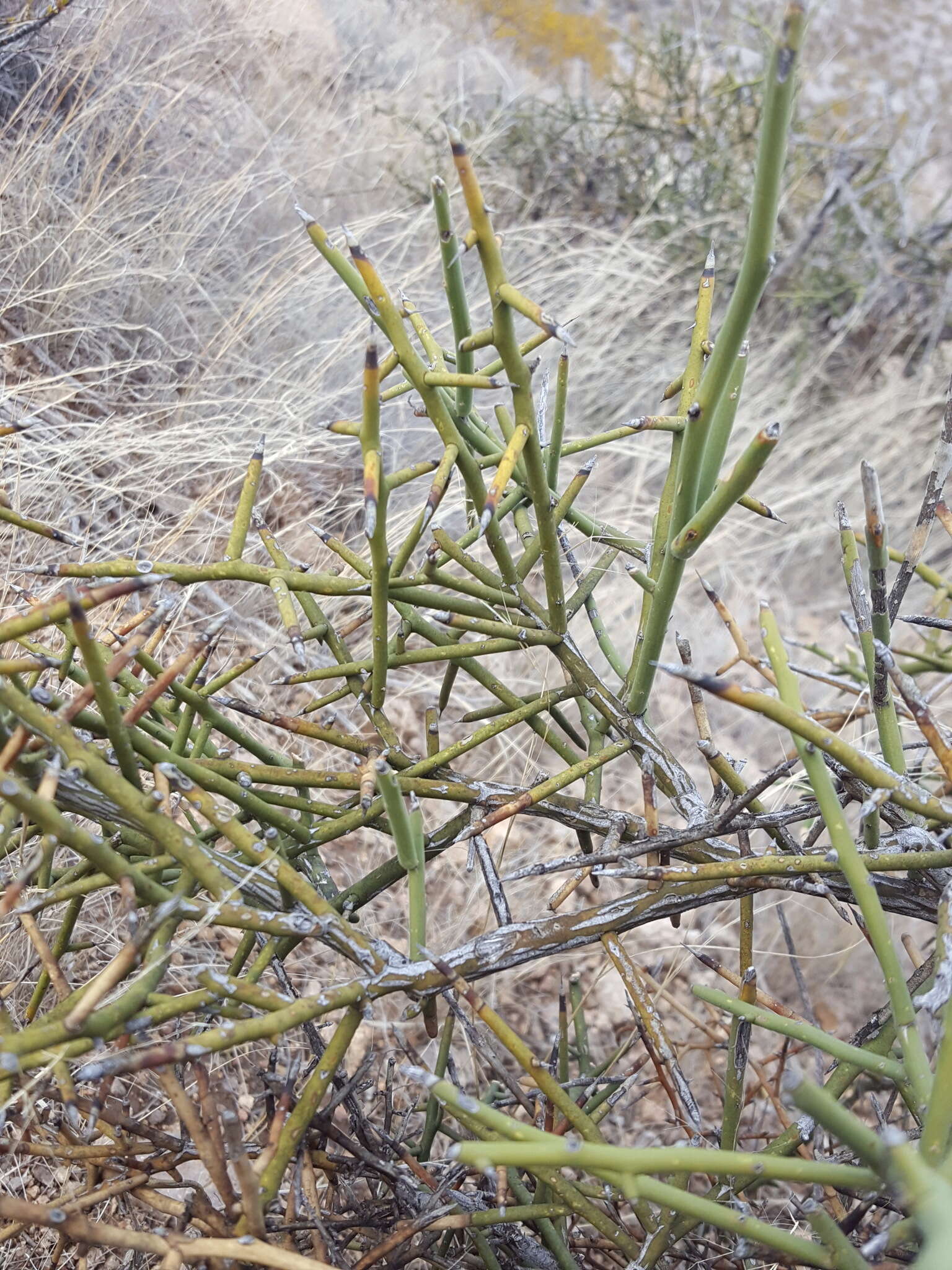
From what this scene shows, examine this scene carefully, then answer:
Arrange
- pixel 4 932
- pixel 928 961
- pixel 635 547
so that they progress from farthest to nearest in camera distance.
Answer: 1. pixel 4 932
2. pixel 635 547
3. pixel 928 961

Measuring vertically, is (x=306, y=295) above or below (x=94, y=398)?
above

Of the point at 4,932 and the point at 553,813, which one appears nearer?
the point at 553,813

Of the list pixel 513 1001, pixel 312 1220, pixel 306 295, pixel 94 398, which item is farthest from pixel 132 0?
pixel 312 1220

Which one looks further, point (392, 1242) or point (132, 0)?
point (132, 0)

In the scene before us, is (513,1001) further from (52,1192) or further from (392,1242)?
(392,1242)

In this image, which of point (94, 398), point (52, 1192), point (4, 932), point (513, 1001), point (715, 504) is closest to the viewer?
point (715, 504)

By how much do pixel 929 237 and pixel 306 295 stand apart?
7.94 ft

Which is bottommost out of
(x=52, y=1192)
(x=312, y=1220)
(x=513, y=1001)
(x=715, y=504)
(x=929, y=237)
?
(x=513, y=1001)

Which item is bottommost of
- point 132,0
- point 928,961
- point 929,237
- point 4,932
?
point 4,932

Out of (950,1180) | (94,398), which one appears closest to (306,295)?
(94,398)

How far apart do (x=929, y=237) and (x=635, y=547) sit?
3.25 m

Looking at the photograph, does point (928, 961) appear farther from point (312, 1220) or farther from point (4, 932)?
point (4, 932)

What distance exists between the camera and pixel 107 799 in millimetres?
453

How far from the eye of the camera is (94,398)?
173 centimetres
